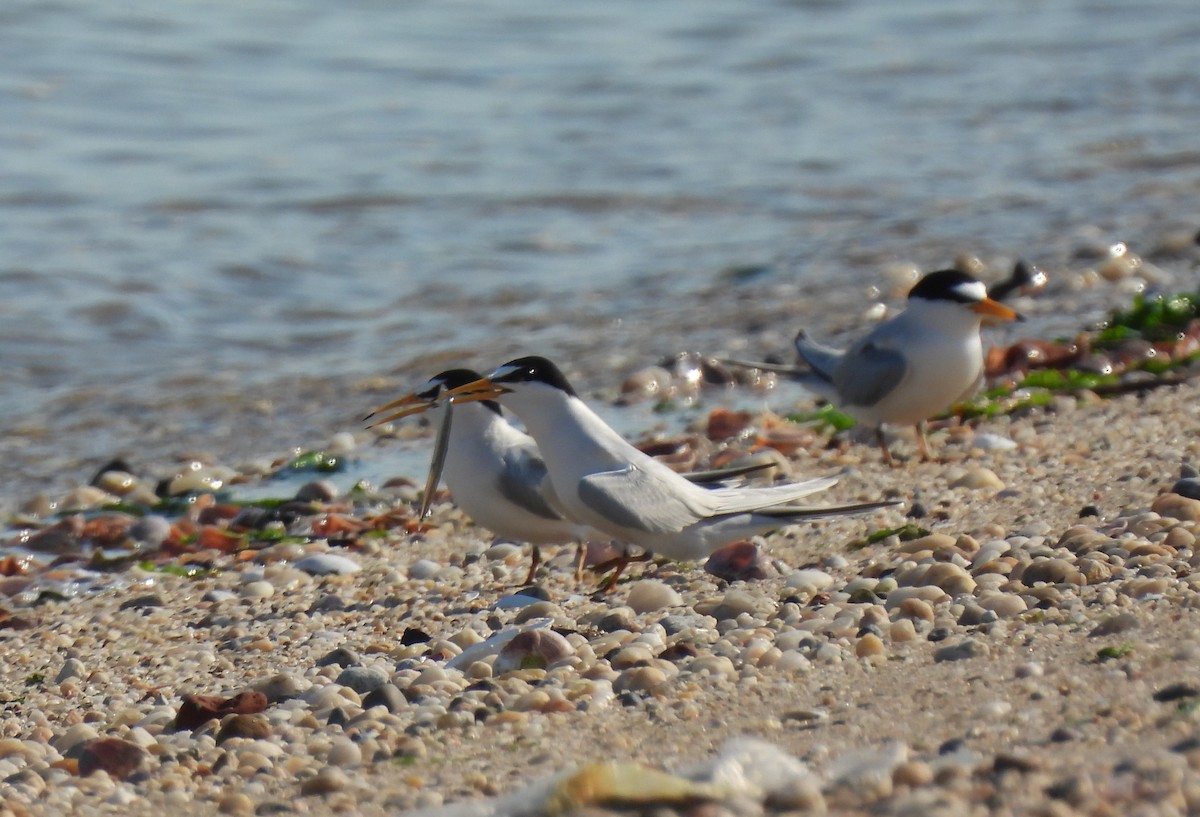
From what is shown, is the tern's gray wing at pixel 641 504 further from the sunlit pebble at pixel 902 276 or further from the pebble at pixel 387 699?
the sunlit pebble at pixel 902 276

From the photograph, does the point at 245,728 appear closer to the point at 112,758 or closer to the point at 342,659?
the point at 112,758

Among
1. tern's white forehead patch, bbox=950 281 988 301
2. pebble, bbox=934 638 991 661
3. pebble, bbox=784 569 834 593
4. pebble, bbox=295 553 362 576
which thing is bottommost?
pebble, bbox=295 553 362 576

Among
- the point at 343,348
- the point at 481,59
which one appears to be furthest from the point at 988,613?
the point at 481,59

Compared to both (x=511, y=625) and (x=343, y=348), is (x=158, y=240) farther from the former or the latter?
(x=511, y=625)

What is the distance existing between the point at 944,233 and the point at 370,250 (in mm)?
4022

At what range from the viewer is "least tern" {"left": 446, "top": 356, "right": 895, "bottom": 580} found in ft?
16.4

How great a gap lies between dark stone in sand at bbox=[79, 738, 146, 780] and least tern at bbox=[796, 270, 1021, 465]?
373 cm

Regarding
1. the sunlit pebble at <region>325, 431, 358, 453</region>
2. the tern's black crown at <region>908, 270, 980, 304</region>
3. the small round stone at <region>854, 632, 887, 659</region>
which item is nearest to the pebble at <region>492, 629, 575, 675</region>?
the small round stone at <region>854, 632, 887, 659</region>

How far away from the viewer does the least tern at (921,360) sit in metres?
6.70

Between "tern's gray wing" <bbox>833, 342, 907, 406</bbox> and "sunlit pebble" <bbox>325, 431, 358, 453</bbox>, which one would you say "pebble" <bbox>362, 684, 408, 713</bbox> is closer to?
"tern's gray wing" <bbox>833, 342, 907, 406</bbox>

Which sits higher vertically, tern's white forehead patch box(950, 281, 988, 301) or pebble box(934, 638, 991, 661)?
tern's white forehead patch box(950, 281, 988, 301)

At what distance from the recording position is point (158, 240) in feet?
38.0

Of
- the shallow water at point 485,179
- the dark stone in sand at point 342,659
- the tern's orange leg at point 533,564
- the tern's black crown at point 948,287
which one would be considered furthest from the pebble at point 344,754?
the shallow water at point 485,179

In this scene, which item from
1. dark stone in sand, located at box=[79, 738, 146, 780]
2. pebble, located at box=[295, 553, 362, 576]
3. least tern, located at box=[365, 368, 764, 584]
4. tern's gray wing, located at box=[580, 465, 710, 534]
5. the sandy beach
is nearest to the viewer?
the sandy beach
